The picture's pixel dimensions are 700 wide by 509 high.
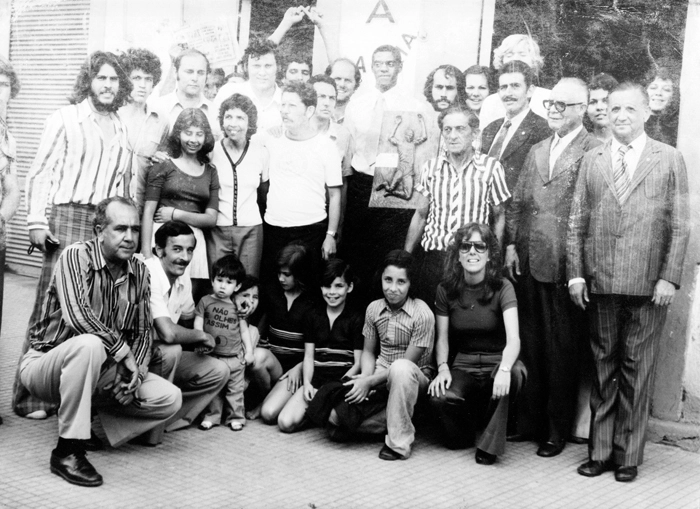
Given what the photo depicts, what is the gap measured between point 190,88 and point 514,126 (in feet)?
7.28

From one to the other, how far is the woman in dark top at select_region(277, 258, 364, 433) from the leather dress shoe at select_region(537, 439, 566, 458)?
1177mm

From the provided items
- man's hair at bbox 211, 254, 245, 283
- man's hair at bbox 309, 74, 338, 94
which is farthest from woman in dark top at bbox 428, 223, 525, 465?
man's hair at bbox 309, 74, 338, 94

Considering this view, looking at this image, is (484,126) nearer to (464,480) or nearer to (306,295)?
(306,295)

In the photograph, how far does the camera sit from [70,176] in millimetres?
5254

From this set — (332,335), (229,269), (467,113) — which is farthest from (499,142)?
(229,269)

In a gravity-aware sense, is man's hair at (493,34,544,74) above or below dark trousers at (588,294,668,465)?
above

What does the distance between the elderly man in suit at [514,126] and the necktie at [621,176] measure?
0.50m

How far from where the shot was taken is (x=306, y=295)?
5395 millimetres

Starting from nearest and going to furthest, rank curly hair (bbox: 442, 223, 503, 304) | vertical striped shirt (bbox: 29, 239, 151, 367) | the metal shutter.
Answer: vertical striped shirt (bbox: 29, 239, 151, 367) < curly hair (bbox: 442, 223, 503, 304) < the metal shutter

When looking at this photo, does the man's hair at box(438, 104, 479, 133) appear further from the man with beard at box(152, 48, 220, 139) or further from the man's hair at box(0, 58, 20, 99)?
the man's hair at box(0, 58, 20, 99)

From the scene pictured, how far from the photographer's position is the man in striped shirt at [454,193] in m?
5.20

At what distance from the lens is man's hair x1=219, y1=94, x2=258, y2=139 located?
5750 mm

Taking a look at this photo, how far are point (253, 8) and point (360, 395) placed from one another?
8.79 ft

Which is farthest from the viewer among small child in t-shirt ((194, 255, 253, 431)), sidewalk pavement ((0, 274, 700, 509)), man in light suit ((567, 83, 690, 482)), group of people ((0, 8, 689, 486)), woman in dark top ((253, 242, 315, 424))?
woman in dark top ((253, 242, 315, 424))
